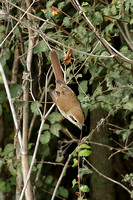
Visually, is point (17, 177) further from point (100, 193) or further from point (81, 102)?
point (81, 102)

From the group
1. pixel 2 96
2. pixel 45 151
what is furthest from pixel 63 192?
pixel 2 96

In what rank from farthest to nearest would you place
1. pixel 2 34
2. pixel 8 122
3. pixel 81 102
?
pixel 8 122, pixel 2 34, pixel 81 102

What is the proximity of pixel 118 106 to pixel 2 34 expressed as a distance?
1.14 metres

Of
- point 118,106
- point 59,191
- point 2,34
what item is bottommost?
point 59,191

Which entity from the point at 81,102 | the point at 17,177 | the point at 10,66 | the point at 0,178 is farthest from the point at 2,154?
the point at 81,102

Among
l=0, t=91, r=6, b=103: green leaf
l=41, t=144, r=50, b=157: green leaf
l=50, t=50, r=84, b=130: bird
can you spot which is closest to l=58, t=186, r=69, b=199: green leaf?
l=41, t=144, r=50, b=157: green leaf

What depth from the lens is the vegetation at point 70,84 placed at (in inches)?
95.0

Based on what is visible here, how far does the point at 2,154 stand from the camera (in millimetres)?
3227

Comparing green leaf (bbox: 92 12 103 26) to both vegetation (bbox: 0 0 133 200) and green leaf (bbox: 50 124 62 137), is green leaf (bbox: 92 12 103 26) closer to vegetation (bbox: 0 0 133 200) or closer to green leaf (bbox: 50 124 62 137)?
vegetation (bbox: 0 0 133 200)

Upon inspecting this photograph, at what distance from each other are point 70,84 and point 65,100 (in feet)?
2.74

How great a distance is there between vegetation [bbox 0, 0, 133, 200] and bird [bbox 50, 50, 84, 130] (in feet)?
0.19

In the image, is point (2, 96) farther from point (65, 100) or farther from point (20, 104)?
point (65, 100)

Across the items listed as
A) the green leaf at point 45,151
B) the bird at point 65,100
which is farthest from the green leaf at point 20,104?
the green leaf at point 45,151

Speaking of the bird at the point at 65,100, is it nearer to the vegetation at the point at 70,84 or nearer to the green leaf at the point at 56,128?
the vegetation at the point at 70,84
